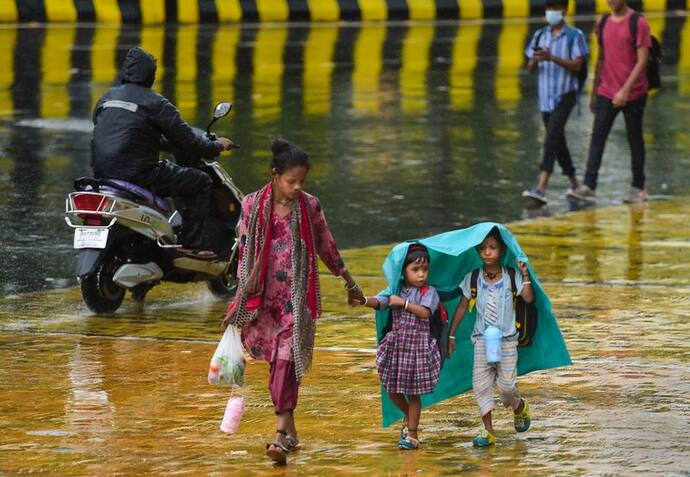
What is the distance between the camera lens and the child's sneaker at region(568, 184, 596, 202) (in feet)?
53.5

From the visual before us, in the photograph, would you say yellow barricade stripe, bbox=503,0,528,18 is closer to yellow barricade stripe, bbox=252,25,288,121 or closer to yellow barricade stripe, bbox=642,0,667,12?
yellow barricade stripe, bbox=642,0,667,12

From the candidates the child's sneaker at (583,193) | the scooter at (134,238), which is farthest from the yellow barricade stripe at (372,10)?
the scooter at (134,238)

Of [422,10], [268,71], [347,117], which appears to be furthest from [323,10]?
[347,117]

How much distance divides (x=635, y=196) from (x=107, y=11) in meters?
15.9

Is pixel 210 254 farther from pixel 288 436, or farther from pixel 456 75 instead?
pixel 456 75

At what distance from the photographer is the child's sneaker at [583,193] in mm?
16312

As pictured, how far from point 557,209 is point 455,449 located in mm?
8090

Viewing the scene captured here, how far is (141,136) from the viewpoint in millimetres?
11453

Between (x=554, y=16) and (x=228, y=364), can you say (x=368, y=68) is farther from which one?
(x=228, y=364)

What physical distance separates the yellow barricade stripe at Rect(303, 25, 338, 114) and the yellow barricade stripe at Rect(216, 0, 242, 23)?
1324 mm

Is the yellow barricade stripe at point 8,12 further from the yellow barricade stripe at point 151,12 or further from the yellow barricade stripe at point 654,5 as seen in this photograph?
the yellow barricade stripe at point 654,5

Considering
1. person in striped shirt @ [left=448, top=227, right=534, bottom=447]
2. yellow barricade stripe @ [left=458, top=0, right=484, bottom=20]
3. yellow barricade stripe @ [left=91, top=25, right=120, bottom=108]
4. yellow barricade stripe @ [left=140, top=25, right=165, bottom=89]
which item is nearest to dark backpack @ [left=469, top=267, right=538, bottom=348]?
person in striped shirt @ [left=448, top=227, right=534, bottom=447]

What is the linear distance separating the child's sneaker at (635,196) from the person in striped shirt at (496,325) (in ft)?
26.5

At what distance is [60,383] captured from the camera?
30.8 feet
